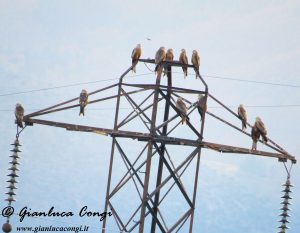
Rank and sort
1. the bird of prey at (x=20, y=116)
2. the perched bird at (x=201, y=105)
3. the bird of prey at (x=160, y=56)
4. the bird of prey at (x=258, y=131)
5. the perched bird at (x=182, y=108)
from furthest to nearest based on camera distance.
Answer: the bird of prey at (x=258, y=131) → the bird of prey at (x=160, y=56) → the perched bird at (x=182, y=108) → the perched bird at (x=201, y=105) → the bird of prey at (x=20, y=116)

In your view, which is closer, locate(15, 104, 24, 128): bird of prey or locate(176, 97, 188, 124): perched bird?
locate(15, 104, 24, 128): bird of prey

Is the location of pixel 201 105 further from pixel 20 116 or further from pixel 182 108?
pixel 20 116

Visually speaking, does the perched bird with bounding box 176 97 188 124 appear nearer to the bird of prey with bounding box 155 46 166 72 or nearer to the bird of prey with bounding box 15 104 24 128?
the bird of prey with bounding box 155 46 166 72

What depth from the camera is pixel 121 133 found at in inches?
1578

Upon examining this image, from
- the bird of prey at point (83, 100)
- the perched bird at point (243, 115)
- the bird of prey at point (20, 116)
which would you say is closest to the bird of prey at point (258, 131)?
the perched bird at point (243, 115)

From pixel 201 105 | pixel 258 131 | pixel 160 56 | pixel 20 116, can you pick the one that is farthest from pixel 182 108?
pixel 20 116

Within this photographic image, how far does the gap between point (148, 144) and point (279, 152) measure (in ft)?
18.4

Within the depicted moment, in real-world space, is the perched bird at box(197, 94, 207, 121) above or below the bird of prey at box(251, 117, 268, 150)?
above

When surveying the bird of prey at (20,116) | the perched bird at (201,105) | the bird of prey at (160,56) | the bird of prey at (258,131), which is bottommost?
the bird of prey at (20,116)

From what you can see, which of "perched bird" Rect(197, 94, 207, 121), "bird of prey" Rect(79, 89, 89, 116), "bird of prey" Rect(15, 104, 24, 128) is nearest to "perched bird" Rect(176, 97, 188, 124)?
"perched bird" Rect(197, 94, 207, 121)

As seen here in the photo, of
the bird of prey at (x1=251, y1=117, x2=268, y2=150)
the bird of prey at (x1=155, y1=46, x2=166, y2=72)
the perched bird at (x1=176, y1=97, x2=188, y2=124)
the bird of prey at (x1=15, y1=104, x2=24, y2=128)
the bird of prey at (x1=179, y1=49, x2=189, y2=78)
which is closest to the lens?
the bird of prey at (x1=15, y1=104, x2=24, y2=128)

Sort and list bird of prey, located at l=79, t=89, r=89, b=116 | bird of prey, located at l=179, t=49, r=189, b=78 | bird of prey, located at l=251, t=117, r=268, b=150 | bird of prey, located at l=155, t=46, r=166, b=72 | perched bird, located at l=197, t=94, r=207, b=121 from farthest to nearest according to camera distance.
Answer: bird of prey, located at l=251, t=117, r=268, b=150
bird of prey, located at l=79, t=89, r=89, b=116
bird of prey, located at l=179, t=49, r=189, b=78
bird of prey, located at l=155, t=46, r=166, b=72
perched bird, located at l=197, t=94, r=207, b=121

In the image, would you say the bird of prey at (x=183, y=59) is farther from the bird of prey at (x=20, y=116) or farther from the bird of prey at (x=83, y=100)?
the bird of prey at (x=20, y=116)

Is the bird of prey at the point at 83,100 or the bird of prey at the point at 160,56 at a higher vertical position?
the bird of prey at the point at 160,56
